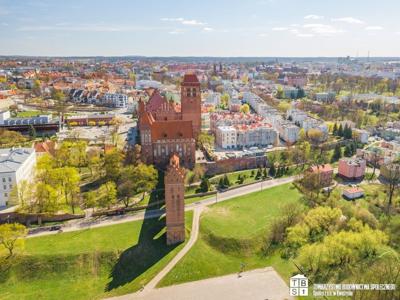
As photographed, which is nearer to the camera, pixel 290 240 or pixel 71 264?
pixel 71 264

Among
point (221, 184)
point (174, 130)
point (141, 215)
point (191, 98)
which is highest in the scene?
point (191, 98)

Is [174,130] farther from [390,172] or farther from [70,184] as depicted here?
[390,172]

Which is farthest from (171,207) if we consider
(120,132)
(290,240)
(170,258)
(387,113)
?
(387,113)

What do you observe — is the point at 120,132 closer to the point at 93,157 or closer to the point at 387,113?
the point at 93,157

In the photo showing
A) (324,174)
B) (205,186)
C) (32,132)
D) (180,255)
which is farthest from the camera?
(32,132)

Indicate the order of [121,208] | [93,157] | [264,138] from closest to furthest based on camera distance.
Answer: [121,208] < [93,157] < [264,138]

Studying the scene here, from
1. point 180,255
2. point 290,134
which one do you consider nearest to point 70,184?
point 180,255
